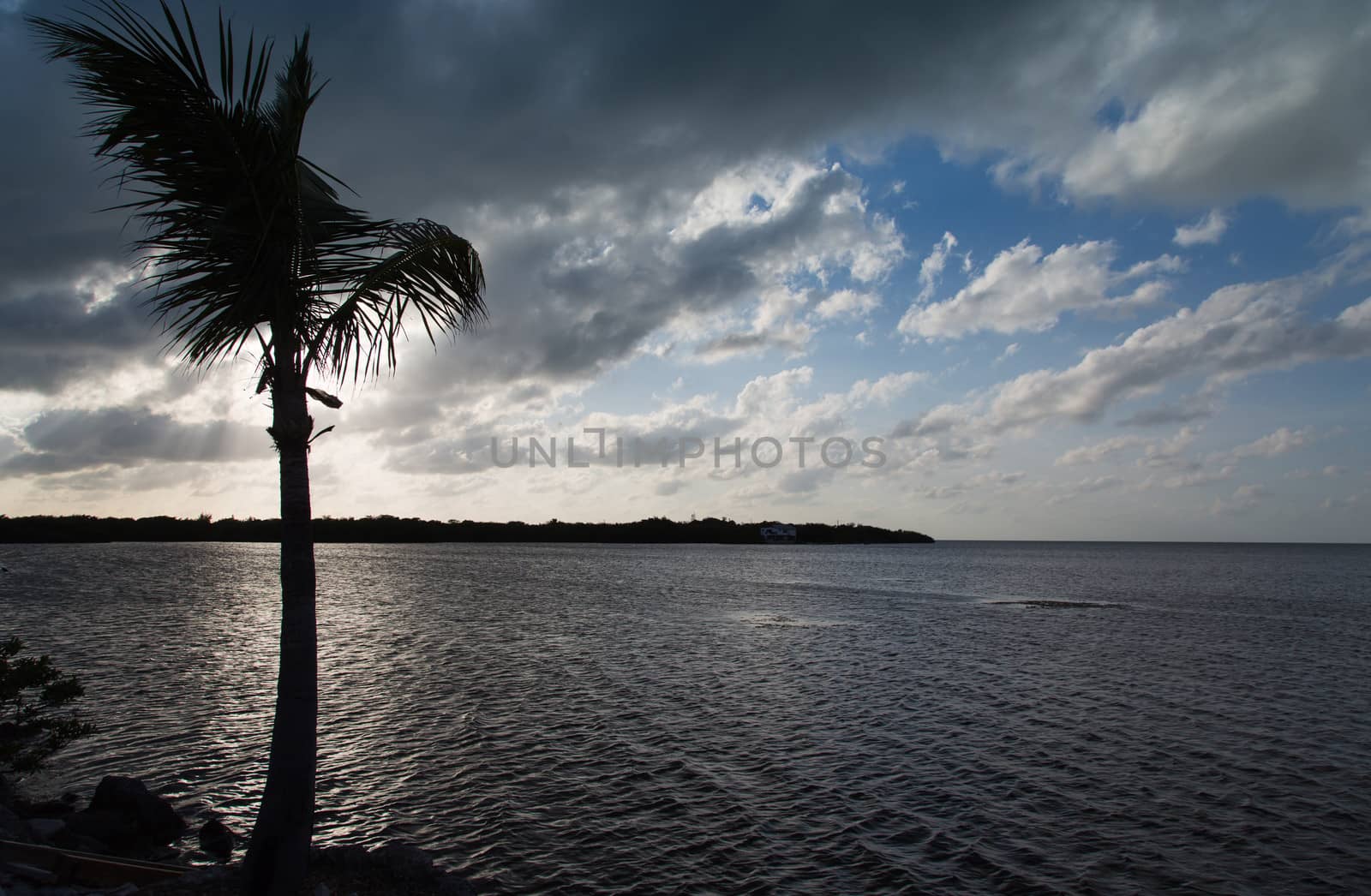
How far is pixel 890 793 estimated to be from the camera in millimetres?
19844

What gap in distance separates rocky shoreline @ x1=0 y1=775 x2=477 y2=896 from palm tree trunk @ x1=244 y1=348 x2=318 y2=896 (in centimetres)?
61

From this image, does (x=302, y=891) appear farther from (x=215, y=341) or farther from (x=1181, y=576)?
(x=1181, y=576)

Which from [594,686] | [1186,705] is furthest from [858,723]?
[1186,705]

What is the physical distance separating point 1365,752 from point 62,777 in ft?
125

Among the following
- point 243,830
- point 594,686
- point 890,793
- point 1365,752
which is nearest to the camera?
point 243,830

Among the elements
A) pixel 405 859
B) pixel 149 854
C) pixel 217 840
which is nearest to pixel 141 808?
pixel 149 854

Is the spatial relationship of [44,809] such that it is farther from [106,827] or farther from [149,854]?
[149,854]

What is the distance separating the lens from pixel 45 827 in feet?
45.6

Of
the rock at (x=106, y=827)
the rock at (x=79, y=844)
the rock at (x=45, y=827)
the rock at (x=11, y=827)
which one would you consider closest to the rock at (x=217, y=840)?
the rock at (x=106, y=827)

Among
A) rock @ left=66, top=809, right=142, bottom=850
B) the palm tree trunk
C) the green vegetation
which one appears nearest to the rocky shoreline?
rock @ left=66, top=809, right=142, bottom=850

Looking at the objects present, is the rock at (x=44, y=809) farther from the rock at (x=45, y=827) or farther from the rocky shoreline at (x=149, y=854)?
the rock at (x=45, y=827)

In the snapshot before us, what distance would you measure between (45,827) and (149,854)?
6.38ft

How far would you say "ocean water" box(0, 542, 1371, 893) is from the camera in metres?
16.2

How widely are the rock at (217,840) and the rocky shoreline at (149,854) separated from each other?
18mm
